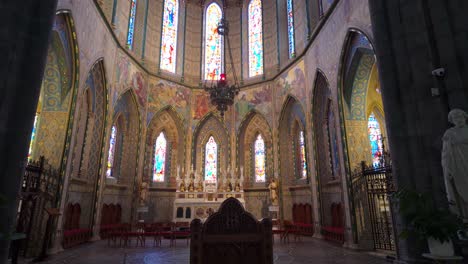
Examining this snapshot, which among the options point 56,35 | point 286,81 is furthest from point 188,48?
point 56,35

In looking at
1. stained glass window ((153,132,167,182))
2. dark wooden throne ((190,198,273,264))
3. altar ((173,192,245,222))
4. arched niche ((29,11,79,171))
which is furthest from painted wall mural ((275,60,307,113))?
dark wooden throne ((190,198,273,264))

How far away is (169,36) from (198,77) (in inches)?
139

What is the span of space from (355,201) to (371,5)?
6.90 meters

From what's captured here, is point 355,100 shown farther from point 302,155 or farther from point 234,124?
point 234,124

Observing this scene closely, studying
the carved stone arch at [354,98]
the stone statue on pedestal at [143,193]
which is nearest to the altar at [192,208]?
the stone statue on pedestal at [143,193]

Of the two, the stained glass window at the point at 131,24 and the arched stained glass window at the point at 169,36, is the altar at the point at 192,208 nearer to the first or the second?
the arched stained glass window at the point at 169,36

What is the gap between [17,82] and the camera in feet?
19.3

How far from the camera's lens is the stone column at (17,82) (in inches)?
216

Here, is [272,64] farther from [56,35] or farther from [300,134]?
[56,35]

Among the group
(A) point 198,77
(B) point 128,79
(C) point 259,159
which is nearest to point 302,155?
(C) point 259,159

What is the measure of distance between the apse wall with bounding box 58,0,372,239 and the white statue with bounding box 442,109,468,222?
215 inches

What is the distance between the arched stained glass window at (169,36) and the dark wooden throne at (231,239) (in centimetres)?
1604

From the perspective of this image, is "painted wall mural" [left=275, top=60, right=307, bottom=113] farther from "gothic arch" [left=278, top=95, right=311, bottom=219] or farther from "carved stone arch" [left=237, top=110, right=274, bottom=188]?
"carved stone arch" [left=237, top=110, right=274, bottom=188]

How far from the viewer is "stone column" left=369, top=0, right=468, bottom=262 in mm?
5926
